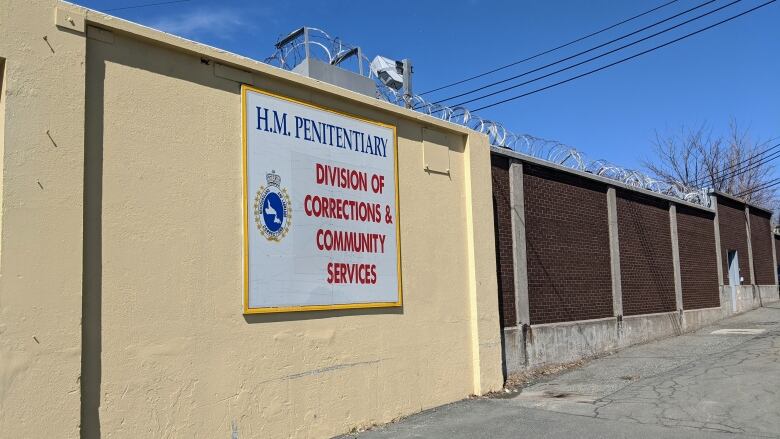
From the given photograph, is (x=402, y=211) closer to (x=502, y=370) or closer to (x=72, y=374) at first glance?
(x=502, y=370)

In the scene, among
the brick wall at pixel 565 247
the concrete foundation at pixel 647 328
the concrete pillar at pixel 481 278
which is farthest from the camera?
the concrete foundation at pixel 647 328

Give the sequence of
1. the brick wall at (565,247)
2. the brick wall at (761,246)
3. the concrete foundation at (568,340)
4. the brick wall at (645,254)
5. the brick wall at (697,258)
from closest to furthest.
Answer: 1. the concrete foundation at (568,340)
2. the brick wall at (565,247)
3. the brick wall at (645,254)
4. the brick wall at (697,258)
5. the brick wall at (761,246)

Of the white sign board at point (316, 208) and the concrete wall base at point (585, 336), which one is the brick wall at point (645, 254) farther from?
the white sign board at point (316, 208)

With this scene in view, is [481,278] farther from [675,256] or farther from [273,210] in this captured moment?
[675,256]

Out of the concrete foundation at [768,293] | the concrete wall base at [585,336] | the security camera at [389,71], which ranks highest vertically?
the security camera at [389,71]

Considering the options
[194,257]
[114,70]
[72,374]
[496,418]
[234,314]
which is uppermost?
[114,70]

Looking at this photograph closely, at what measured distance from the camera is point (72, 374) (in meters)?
5.71

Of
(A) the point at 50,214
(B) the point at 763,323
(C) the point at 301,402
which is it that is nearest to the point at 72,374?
(A) the point at 50,214

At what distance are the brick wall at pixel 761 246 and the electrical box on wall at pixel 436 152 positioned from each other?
66.2 ft

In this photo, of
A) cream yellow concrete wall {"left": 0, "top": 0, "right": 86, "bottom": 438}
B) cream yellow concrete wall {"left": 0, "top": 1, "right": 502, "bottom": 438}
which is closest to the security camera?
cream yellow concrete wall {"left": 0, "top": 1, "right": 502, "bottom": 438}

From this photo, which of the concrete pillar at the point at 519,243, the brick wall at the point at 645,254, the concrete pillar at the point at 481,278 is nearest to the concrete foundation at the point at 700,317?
the brick wall at the point at 645,254

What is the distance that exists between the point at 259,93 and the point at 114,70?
1684 mm

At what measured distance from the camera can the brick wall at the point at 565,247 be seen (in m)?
12.8

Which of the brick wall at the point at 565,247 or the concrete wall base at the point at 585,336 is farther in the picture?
the brick wall at the point at 565,247
